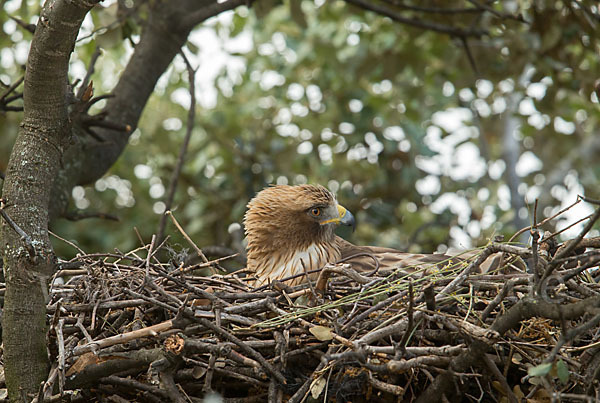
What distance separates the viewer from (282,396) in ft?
9.50

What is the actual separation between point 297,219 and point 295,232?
87 millimetres

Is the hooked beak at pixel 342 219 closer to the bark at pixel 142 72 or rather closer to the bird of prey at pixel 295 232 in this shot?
the bird of prey at pixel 295 232

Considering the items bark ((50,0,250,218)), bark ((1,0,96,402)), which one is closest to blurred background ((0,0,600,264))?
bark ((50,0,250,218))

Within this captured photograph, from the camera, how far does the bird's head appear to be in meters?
4.71

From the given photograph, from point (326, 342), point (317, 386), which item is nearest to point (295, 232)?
point (326, 342)

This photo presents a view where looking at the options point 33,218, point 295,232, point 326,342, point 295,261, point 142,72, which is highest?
point 142,72

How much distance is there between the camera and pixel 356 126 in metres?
7.46

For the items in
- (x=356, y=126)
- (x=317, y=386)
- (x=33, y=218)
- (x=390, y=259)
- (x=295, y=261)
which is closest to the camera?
(x=317, y=386)

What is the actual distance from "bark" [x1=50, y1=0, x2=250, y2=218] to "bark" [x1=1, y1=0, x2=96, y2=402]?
68.1 inches

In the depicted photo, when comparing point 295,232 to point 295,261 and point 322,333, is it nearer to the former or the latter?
point 295,261

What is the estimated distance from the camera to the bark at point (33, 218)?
279cm

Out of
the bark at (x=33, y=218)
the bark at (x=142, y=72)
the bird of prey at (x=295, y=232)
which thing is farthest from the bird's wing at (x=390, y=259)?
the bark at (x=33, y=218)

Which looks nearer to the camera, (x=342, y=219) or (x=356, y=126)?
(x=342, y=219)

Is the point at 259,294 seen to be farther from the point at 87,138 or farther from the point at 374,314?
the point at 87,138
